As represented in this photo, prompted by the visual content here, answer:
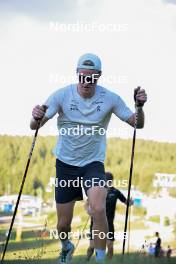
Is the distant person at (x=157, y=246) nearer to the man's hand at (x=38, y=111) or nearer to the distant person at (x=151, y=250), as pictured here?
the distant person at (x=151, y=250)

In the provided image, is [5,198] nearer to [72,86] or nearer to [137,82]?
[137,82]

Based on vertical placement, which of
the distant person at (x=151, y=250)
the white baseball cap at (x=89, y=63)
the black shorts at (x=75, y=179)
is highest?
the white baseball cap at (x=89, y=63)

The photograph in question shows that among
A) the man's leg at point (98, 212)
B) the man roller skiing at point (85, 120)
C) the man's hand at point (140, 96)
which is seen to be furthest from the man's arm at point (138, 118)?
the man's leg at point (98, 212)

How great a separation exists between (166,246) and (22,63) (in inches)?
95.9

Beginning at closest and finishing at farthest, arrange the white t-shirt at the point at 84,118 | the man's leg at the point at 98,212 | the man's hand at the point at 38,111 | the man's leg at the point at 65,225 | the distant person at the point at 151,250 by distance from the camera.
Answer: the man's leg at the point at 98,212 → the man's hand at the point at 38,111 → the white t-shirt at the point at 84,118 → the man's leg at the point at 65,225 → the distant person at the point at 151,250

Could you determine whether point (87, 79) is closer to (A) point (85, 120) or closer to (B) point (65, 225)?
(A) point (85, 120)

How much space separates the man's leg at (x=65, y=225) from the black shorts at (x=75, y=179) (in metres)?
0.04

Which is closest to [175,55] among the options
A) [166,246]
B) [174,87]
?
[174,87]

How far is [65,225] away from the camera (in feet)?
17.4

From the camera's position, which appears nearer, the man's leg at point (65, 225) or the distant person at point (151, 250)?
the man's leg at point (65, 225)

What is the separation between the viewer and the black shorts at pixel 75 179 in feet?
16.2

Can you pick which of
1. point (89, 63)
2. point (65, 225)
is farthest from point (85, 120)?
point (65, 225)

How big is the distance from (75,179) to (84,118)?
1.36ft

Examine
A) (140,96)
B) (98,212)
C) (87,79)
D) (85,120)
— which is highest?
(87,79)
